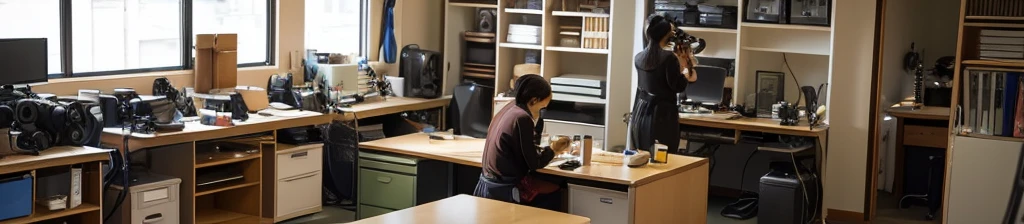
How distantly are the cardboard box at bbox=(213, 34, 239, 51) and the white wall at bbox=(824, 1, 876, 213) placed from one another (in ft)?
13.4

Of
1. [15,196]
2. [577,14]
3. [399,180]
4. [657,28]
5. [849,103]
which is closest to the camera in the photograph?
[15,196]

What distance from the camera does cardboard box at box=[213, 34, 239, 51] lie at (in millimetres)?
7824

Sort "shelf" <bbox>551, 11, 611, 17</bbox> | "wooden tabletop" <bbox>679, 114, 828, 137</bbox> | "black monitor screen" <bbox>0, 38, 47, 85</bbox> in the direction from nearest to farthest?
1. "black monitor screen" <bbox>0, 38, 47, 85</bbox>
2. "wooden tabletop" <bbox>679, 114, 828, 137</bbox>
3. "shelf" <bbox>551, 11, 611, 17</bbox>

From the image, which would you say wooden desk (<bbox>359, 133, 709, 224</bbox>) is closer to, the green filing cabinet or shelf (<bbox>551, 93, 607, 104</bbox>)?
the green filing cabinet

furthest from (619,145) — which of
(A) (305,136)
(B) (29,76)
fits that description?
(B) (29,76)

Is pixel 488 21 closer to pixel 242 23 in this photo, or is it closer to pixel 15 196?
pixel 242 23

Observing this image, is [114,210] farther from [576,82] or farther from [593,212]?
[576,82]

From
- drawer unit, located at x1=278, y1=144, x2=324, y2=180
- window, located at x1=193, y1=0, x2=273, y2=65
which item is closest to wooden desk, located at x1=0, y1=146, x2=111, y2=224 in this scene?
drawer unit, located at x1=278, y1=144, x2=324, y2=180

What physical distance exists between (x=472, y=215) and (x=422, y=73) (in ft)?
13.6

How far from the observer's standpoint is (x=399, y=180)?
6961 mm

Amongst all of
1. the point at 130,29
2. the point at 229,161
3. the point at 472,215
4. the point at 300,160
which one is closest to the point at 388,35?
the point at 300,160

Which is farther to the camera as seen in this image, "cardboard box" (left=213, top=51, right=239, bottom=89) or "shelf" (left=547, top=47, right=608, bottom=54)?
"shelf" (left=547, top=47, right=608, bottom=54)

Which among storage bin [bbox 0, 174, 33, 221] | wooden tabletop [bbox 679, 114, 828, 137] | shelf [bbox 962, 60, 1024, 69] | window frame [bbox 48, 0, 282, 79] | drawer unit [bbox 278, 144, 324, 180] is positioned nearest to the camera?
storage bin [bbox 0, 174, 33, 221]

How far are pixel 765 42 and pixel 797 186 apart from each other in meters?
1.49
